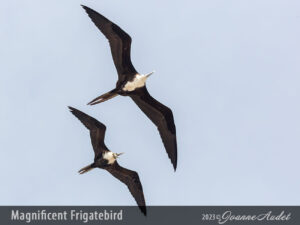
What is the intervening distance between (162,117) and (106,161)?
2.91m

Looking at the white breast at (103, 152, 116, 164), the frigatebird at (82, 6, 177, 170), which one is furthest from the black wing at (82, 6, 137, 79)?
the white breast at (103, 152, 116, 164)

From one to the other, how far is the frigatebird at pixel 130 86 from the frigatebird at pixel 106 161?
1877mm

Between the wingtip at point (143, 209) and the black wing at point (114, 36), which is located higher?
the black wing at point (114, 36)

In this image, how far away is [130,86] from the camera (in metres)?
38.7

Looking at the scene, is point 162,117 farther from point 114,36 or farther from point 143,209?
point 114,36

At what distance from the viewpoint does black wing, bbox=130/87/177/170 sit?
39.7 metres

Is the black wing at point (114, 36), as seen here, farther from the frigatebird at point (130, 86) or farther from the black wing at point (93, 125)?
the black wing at point (93, 125)

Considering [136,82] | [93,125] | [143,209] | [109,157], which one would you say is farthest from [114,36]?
[143,209]

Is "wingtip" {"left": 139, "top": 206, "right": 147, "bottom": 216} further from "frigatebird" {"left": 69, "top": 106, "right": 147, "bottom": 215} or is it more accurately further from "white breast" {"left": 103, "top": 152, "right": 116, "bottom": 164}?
"white breast" {"left": 103, "top": 152, "right": 116, "bottom": 164}

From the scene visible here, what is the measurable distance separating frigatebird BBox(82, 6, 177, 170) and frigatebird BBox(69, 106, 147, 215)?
1.88 m

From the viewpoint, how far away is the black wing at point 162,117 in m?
39.7

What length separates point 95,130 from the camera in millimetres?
40188

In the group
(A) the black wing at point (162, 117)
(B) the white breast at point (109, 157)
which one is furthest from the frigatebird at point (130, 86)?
(B) the white breast at point (109, 157)

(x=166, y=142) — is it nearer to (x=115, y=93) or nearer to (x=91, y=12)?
(x=115, y=93)
